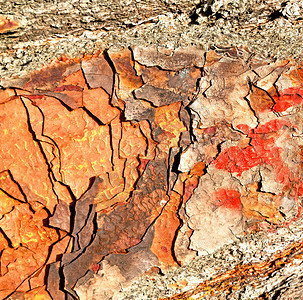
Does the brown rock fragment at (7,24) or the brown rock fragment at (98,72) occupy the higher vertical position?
the brown rock fragment at (7,24)

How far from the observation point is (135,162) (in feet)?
2.89

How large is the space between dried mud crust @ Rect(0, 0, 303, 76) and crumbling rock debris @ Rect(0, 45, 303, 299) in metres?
0.04

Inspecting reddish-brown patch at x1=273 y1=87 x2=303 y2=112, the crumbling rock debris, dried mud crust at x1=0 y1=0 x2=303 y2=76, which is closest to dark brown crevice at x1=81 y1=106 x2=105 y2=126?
the crumbling rock debris

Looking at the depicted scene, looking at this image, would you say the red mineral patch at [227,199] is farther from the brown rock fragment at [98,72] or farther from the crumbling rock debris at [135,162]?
the brown rock fragment at [98,72]

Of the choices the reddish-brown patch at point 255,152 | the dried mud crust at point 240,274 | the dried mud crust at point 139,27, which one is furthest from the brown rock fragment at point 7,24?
the dried mud crust at point 240,274

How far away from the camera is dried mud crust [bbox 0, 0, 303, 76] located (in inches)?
30.5

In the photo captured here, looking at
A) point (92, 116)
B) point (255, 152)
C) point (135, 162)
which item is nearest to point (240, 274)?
point (255, 152)

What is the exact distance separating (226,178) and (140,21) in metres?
0.49

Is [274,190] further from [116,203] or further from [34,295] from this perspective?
[34,295]

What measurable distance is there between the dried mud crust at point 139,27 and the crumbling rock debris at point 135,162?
42mm

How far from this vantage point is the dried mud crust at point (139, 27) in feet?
2.54

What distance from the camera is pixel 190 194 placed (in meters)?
0.91

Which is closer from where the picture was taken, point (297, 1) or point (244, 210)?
point (297, 1)

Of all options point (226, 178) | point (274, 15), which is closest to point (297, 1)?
point (274, 15)
